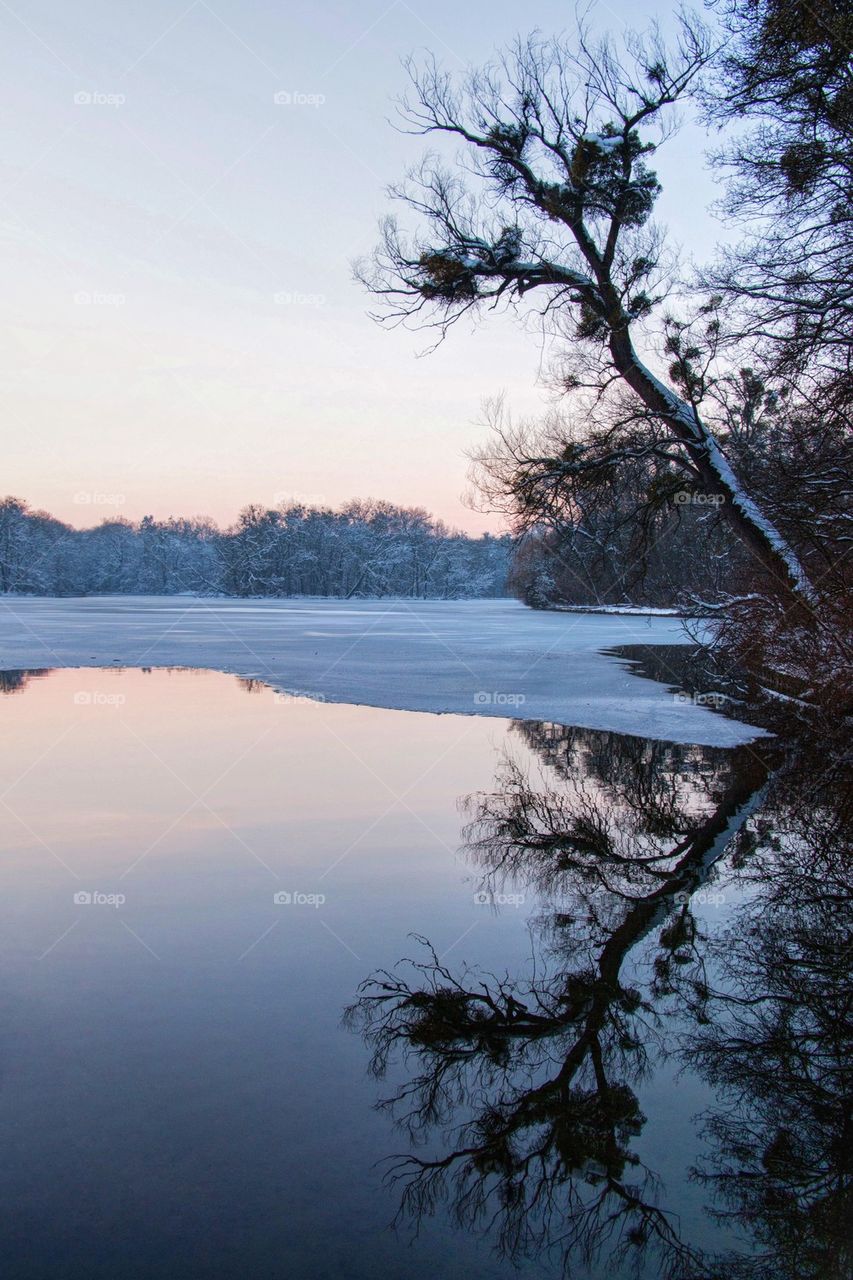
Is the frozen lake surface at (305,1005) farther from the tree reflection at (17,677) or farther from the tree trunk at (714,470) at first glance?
the tree reflection at (17,677)

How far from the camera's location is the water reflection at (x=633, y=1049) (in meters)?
2.92

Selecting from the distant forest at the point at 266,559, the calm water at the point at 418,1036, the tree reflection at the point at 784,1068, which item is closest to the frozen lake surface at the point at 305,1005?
the calm water at the point at 418,1036

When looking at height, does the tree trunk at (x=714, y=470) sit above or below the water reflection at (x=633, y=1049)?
above

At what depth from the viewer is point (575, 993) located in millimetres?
4383

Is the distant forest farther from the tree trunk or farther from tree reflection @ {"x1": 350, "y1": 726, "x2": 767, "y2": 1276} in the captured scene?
tree reflection @ {"x1": 350, "y1": 726, "x2": 767, "y2": 1276}

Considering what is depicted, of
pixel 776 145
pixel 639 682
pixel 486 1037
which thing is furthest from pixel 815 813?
pixel 639 682

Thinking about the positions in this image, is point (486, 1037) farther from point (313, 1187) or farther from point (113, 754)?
point (113, 754)

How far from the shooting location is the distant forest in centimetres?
12606

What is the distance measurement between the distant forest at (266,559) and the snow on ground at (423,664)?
9048 centimetres

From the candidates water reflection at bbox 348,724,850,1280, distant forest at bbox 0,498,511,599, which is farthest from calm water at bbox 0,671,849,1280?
distant forest at bbox 0,498,511,599

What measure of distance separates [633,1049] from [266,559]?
12976cm

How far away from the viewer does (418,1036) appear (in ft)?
13.1

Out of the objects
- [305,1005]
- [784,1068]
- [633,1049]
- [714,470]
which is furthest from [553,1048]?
[714,470]

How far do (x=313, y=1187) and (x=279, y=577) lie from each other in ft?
428
